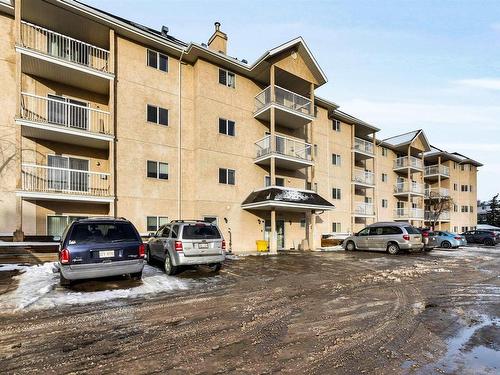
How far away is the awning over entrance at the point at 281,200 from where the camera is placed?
17923 millimetres

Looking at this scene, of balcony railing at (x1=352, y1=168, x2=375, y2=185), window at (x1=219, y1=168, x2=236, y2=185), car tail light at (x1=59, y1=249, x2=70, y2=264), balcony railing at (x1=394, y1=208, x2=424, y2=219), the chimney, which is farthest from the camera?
balcony railing at (x1=394, y1=208, x2=424, y2=219)

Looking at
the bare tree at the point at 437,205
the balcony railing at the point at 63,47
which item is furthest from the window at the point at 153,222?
the bare tree at the point at 437,205

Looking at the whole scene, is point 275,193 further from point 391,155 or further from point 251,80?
point 391,155

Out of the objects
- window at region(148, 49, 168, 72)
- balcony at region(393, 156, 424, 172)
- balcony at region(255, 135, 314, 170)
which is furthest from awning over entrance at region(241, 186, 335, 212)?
balcony at region(393, 156, 424, 172)

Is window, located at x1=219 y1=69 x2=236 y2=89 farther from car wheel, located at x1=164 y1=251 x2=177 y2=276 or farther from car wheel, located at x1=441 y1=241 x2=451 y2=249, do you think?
car wheel, located at x1=441 y1=241 x2=451 y2=249

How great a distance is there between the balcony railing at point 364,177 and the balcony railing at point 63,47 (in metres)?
22.2

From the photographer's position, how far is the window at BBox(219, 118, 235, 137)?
19100 millimetres

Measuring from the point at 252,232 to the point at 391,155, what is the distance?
75.4ft

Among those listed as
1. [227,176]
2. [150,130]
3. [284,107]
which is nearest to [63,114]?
[150,130]

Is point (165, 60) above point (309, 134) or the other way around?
above

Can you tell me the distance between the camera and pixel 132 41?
1675 cm

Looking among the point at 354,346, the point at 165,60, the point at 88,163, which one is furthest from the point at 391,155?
the point at 354,346

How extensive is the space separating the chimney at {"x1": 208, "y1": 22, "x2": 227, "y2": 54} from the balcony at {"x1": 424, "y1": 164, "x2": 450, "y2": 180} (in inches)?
1234

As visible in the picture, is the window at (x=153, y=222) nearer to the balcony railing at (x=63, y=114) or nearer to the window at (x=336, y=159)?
the balcony railing at (x=63, y=114)
